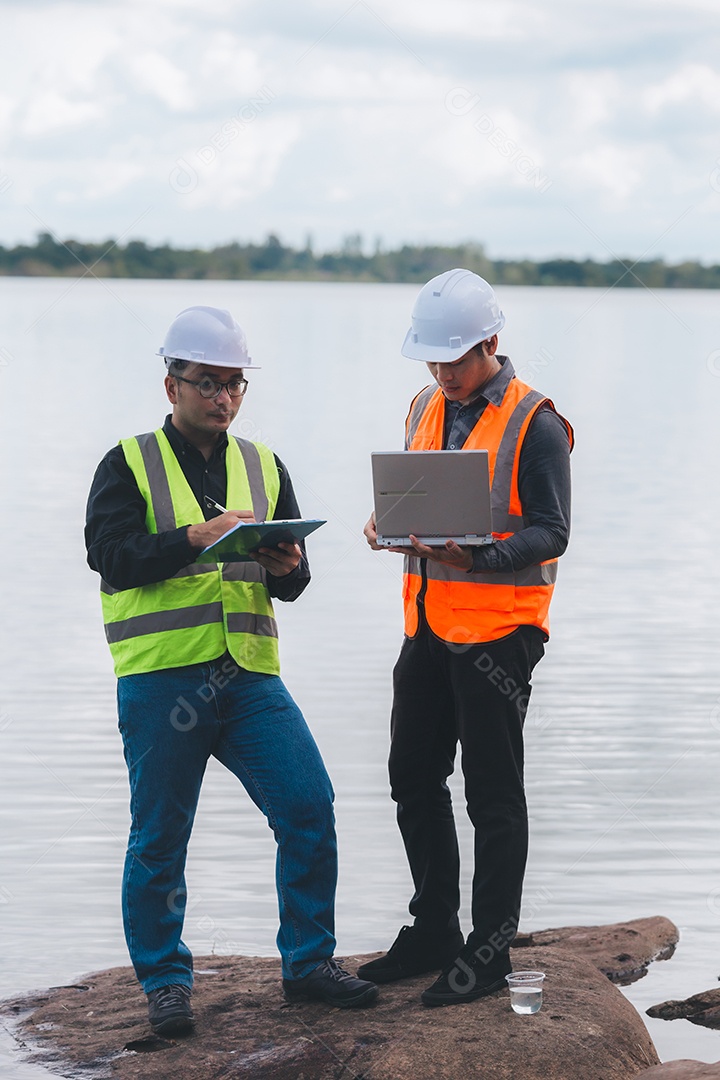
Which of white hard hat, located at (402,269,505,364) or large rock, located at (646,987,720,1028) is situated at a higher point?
white hard hat, located at (402,269,505,364)

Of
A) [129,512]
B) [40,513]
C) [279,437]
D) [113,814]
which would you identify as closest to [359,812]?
[113,814]

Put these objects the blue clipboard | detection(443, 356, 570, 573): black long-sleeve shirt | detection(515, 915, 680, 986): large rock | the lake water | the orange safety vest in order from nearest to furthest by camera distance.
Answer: the blue clipboard < detection(443, 356, 570, 573): black long-sleeve shirt < the orange safety vest < detection(515, 915, 680, 986): large rock < the lake water

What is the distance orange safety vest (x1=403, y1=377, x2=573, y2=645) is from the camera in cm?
534

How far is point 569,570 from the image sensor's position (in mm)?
16562

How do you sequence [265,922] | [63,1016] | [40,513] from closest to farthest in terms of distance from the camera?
1. [63,1016]
2. [265,922]
3. [40,513]

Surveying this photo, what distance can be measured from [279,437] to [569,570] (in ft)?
40.2

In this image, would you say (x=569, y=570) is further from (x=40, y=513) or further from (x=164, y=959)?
(x=164, y=959)

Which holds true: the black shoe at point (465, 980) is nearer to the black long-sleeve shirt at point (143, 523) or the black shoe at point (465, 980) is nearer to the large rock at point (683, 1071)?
the large rock at point (683, 1071)

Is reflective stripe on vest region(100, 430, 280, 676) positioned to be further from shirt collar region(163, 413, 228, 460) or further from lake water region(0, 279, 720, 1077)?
lake water region(0, 279, 720, 1077)

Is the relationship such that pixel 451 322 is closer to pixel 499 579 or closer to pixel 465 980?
pixel 499 579

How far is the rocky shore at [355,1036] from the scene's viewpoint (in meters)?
5.02

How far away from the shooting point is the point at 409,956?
18.8ft

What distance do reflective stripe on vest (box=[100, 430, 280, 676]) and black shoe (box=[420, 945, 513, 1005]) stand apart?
1068mm

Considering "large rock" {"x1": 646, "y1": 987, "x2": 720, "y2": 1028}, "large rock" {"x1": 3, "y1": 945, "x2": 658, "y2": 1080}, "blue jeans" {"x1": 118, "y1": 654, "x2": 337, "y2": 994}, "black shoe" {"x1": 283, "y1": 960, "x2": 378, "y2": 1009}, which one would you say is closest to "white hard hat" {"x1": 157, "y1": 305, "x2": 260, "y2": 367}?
"blue jeans" {"x1": 118, "y1": 654, "x2": 337, "y2": 994}
